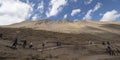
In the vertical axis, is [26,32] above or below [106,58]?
above

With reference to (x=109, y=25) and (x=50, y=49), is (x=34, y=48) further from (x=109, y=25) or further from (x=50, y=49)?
(x=109, y=25)

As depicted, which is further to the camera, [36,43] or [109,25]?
[109,25]

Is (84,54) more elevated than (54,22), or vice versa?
(54,22)

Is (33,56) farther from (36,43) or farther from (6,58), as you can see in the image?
(36,43)

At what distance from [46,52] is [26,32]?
25820mm

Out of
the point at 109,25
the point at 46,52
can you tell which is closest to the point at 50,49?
the point at 46,52

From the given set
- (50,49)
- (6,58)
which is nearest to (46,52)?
(50,49)

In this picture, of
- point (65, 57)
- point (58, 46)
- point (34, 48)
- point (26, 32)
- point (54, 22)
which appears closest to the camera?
point (65, 57)

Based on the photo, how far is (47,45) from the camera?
219 feet

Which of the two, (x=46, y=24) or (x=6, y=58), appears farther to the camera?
(x=46, y=24)

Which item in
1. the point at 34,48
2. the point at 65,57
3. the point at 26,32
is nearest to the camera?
the point at 65,57

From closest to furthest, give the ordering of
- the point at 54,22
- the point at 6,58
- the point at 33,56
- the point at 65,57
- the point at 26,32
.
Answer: the point at 6,58
the point at 33,56
the point at 65,57
the point at 26,32
the point at 54,22

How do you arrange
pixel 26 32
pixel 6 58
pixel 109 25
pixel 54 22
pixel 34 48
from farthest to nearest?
pixel 54 22 → pixel 109 25 → pixel 26 32 → pixel 34 48 → pixel 6 58

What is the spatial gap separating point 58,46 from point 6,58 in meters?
21.0
